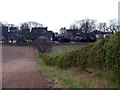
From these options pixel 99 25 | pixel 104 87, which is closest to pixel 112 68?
pixel 104 87

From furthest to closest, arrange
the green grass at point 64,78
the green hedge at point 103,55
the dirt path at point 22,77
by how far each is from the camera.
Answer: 1. the dirt path at point 22,77
2. the green grass at point 64,78
3. the green hedge at point 103,55

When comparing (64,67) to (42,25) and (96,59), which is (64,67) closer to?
(96,59)

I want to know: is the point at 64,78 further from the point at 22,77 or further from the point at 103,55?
the point at 22,77

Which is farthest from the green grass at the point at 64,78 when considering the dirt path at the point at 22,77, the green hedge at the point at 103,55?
the green hedge at the point at 103,55

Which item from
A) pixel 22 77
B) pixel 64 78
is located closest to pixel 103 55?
pixel 64 78

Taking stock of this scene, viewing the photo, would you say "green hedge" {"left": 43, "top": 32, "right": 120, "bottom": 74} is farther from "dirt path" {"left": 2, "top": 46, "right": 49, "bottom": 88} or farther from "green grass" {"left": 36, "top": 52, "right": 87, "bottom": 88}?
"dirt path" {"left": 2, "top": 46, "right": 49, "bottom": 88}

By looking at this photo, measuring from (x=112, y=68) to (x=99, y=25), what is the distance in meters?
102

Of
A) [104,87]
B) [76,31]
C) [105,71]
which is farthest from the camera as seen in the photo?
[76,31]

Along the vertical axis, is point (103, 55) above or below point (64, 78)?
above

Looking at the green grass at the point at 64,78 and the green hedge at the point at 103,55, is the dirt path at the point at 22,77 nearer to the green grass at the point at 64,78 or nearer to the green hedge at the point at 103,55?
the green grass at the point at 64,78

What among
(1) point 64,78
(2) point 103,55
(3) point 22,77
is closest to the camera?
(2) point 103,55

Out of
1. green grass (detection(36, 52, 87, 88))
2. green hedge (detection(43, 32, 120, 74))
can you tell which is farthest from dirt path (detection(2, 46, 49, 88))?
green hedge (detection(43, 32, 120, 74))

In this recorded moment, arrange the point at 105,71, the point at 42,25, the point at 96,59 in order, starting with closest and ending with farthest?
the point at 105,71 < the point at 96,59 < the point at 42,25

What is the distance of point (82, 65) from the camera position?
15.6 m
